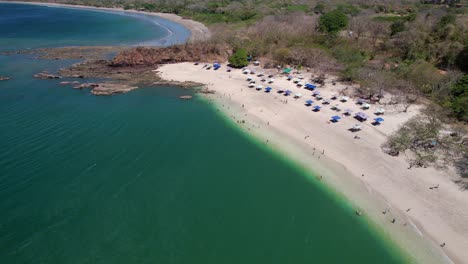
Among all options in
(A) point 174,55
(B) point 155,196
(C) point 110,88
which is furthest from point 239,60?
(B) point 155,196

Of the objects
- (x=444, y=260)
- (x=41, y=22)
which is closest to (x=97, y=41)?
(x=41, y=22)

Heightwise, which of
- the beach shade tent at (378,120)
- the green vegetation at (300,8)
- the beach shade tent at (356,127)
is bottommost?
the beach shade tent at (356,127)

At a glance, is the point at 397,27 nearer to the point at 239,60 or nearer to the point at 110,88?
the point at 239,60

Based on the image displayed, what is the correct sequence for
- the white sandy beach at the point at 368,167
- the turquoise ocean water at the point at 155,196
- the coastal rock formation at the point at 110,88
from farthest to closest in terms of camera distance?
the coastal rock formation at the point at 110,88, the white sandy beach at the point at 368,167, the turquoise ocean water at the point at 155,196

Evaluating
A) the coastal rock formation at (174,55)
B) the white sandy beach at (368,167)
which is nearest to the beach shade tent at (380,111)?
the white sandy beach at (368,167)

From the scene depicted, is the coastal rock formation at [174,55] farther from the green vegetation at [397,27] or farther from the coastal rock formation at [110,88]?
the green vegetation at [397,27]

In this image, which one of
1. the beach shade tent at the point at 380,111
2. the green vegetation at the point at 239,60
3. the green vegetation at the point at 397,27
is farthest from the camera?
the green vegetation at the point at 397,27
